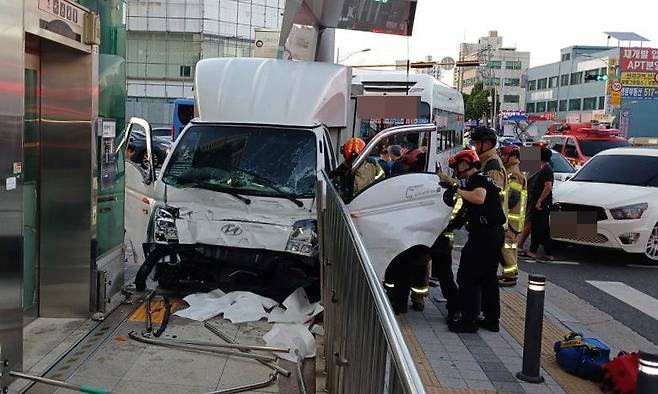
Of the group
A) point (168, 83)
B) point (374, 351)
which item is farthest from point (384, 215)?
point (168, 83)

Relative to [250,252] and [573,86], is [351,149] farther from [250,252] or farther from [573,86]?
[573,86]

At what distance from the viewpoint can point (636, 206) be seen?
1071 centimetres

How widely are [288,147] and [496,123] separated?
65.7 meters

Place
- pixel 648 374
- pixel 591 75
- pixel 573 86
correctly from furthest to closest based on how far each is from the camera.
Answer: pixel 573 86
pixel 591 75
pixel 648 374

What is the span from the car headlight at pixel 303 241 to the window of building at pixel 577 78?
81.9 meters

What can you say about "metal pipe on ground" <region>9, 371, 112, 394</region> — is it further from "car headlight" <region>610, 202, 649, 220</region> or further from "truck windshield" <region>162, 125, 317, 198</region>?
"car headlight" <region>610, 202, 649, 220</region>

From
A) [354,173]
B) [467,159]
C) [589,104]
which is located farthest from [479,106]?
[467,159]

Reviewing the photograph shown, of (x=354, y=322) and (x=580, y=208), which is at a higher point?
(x=354, y=322)

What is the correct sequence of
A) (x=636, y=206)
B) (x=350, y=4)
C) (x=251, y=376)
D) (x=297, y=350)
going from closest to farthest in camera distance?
(x=251, y=376) → (x=297, y=350) → (x=350, y=4) → (x=636, y=206)

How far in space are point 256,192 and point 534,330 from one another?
9.79ft

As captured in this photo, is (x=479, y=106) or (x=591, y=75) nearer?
(x=591, y=75)

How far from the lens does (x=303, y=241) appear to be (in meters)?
6.22

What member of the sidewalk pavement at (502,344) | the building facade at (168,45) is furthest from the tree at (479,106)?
the sidewalk pavement at (502,344)

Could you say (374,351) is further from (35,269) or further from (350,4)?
(350,4)
